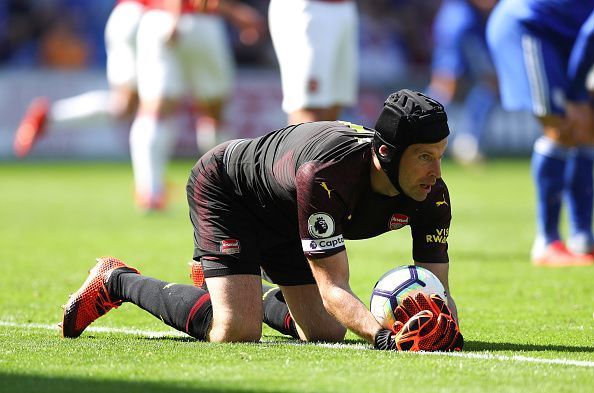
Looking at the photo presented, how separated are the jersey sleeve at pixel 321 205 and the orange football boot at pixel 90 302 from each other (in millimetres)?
1313

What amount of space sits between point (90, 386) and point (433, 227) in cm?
185

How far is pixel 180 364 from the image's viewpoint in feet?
16.5

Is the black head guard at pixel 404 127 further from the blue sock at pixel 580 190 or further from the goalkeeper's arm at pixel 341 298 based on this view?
the blue sock at pixel 580 190

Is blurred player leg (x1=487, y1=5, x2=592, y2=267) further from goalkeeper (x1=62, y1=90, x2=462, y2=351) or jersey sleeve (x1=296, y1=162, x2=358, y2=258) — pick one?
jersey sleeve (x1=296, y1=162, x2=358, y2=258)

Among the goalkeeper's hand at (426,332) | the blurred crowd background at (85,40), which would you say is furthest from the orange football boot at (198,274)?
the blurred crowd background at (85,40)

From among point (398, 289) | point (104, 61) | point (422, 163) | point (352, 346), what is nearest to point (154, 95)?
point (352, 346)

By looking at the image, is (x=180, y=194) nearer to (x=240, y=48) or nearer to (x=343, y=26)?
(x=343, y=26)

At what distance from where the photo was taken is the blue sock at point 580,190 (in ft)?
30.1

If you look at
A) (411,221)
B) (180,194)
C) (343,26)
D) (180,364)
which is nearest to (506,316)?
(411,221)

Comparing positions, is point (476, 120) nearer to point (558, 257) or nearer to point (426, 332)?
point (558, 257)

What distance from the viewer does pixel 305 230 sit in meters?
5.29

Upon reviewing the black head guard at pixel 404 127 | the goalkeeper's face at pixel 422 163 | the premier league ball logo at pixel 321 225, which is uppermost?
the black head guard at pixel 404 127

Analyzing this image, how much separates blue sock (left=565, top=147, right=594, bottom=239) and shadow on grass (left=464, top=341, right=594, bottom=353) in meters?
3.68

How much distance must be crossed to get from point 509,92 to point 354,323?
4484mm
